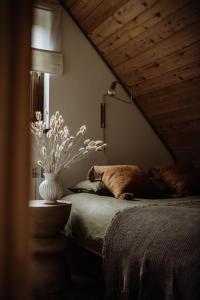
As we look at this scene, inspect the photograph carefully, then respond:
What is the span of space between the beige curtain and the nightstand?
1.72 m

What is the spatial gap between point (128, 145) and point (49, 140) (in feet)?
3.12

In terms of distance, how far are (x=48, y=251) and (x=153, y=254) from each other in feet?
3.02

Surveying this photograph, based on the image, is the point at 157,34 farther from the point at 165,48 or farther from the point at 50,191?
the point at 50,191

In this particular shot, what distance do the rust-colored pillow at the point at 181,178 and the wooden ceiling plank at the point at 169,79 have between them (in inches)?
31.7

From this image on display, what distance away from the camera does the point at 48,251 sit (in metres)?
2.32

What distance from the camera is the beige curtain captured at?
534mm

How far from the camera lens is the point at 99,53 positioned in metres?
3.63

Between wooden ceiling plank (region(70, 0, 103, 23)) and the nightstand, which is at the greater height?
wooden ceiling plank (region(70, 0, 103, 23))

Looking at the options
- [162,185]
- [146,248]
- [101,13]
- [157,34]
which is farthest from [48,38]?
[146,248]

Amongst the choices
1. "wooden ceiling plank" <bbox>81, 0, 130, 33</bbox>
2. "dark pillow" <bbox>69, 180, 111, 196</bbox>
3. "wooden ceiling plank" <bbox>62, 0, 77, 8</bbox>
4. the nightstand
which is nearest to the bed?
the nightstand

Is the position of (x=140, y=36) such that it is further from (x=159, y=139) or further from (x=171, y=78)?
(x=159, y=139)

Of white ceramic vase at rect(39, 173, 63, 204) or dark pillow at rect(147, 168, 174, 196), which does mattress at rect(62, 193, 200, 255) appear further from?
dark pillow at rect(147, 168, 174, 196)

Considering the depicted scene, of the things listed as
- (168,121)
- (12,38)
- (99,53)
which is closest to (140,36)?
(99,53)

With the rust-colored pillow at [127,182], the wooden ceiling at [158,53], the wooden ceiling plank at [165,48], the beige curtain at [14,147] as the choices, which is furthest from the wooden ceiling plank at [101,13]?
the beige curtain at [14,147]
